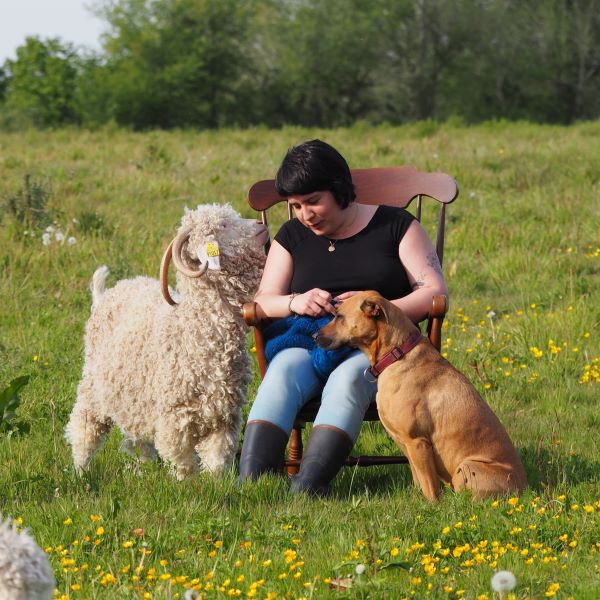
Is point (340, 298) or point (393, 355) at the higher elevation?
point (340, 298)

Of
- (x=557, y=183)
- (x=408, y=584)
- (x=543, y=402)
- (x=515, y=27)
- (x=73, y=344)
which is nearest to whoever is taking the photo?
(x=408, y=584)

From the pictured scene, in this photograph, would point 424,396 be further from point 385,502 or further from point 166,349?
point 166,349

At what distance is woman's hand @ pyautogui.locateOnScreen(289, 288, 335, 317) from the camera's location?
4.36 meters

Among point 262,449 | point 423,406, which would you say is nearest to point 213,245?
point 262,449

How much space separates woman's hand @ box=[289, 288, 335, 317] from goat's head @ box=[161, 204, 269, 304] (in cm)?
33

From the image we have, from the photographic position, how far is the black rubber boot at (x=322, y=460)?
165 inches

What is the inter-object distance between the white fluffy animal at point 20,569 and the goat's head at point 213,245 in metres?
2.47

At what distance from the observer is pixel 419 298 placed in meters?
4.53

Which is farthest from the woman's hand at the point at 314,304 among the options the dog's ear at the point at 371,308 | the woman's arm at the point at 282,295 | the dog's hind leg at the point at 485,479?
the dog's hind leg at the point at 485,479

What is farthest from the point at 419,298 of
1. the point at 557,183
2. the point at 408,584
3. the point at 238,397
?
the point at 557,183

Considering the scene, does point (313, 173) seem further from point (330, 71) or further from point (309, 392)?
point (330, 71)

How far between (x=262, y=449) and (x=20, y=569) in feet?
8.02

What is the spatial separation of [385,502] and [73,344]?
334 cm

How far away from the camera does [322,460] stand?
13.8 feet
